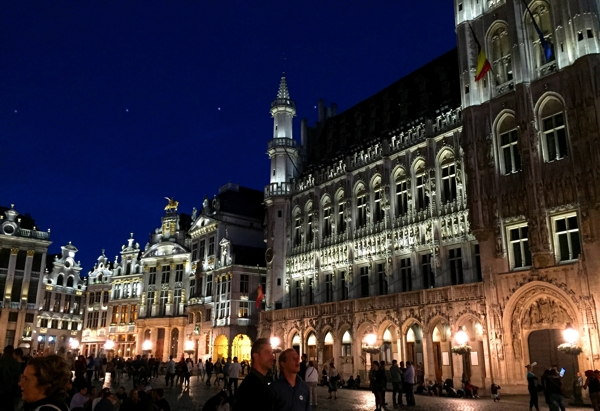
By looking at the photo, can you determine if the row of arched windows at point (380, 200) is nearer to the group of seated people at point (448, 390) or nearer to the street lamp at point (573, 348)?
the street lamp at point (573, 348)

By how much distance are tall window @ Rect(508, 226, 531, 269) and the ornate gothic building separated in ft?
0.23

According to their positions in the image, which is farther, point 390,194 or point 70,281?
point 70,281

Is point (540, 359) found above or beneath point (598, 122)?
beneath

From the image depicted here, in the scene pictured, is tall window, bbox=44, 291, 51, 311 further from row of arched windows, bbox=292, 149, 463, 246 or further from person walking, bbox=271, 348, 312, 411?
person walking, bbox=271, 348, 312, 411

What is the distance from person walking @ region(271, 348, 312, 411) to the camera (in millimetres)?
5449

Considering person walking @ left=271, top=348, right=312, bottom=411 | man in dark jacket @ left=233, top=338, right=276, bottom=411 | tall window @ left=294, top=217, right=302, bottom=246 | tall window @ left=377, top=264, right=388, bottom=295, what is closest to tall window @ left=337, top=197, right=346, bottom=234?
tall window @ left=377, top=264, right=388, bottom=295

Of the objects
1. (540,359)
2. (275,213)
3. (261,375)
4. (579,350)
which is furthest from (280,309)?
(261,375)

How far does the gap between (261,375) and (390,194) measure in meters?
33.1

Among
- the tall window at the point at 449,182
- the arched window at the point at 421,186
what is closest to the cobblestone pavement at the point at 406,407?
the tall window at the point at 449,182

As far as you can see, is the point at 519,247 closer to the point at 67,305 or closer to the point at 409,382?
the point at 409,382

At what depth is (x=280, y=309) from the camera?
44.2 meters

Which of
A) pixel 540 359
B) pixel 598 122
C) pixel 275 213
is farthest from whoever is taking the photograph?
pixel 275 213

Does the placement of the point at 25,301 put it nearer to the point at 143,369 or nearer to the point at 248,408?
the point at 143,369

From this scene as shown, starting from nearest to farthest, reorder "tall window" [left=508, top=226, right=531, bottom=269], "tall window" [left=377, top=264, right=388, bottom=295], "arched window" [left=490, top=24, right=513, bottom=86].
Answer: "tall window" [left=508, top=226, right=531, bottom=269], "arched window" [left=490, top=24, right=513, bottom=86], "tall window" [left=377, top=264, right=388, bottom=295]
